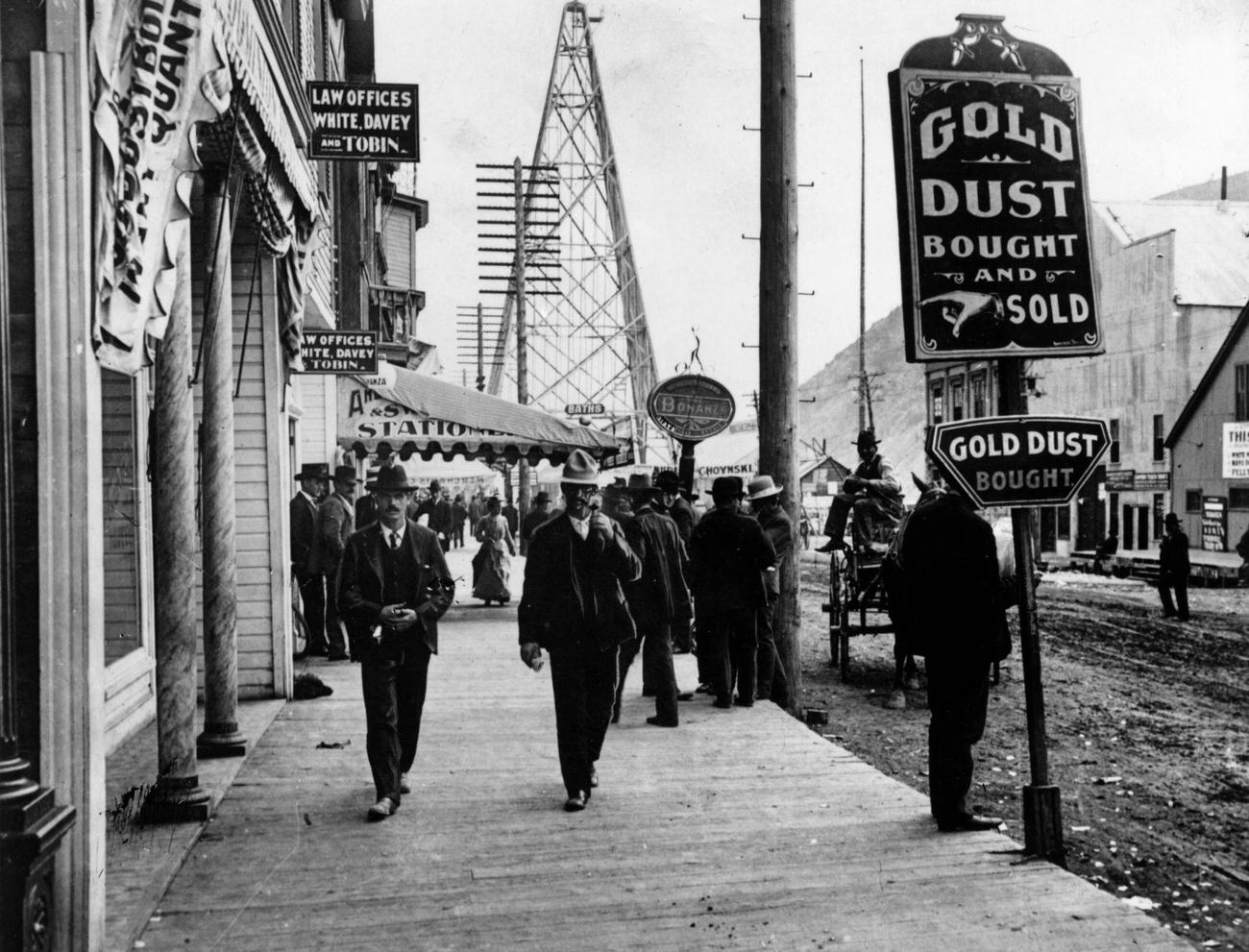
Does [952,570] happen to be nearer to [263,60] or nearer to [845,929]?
[845,929]

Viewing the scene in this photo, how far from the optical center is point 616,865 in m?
5.52

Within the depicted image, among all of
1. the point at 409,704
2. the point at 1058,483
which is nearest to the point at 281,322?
the point at 409,704

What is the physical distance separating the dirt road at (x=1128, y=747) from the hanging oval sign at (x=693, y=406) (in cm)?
298

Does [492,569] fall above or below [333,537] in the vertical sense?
below

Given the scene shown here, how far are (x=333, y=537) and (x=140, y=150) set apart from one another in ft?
25.0

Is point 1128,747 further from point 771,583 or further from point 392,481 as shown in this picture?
point 392,481

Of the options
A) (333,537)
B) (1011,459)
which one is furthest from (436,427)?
(1011,459)

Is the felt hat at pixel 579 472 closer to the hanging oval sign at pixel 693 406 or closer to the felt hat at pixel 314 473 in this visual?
the hanging oval sign at pixel 693 406

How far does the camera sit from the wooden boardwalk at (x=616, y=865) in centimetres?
466

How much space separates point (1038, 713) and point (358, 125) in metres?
7.54

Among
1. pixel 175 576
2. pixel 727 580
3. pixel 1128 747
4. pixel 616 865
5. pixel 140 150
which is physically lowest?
pixel 1128 747

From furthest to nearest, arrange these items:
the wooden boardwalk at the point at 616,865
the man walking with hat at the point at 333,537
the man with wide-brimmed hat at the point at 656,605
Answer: the man walking with hat at the point at 333,537 → the man with wide-brimmed hat at the point at 656,605 → the wooden boardwalk at the point at 616,865

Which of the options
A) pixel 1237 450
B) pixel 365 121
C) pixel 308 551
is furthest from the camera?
pixel 1237 450

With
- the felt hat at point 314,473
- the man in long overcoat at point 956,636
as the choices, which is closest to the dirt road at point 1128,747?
the man in long overcoat at point 956,636
